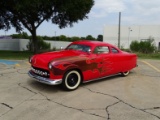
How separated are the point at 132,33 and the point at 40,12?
3603cm

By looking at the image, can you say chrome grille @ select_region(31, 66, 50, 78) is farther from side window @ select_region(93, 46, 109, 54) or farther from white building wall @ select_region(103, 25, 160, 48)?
white building wall @ select_region(103, 25, 160, 48)

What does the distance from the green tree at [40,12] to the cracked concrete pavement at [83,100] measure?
34.0 feet

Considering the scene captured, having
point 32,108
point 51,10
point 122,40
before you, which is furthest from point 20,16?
point 122,40

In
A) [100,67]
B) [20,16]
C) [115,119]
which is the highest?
[20,16]

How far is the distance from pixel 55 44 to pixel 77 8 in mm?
15254

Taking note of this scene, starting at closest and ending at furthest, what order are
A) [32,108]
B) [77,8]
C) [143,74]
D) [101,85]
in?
[32,108] < [101,85] < [143,74] < [77,8]

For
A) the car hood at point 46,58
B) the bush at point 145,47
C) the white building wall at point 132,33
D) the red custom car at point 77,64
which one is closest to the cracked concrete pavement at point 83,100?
the red custom car at point 77,64

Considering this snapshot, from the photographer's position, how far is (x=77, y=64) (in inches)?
283

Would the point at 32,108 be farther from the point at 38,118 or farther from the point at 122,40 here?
the point at 122,40

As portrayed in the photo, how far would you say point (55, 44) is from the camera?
113 feet

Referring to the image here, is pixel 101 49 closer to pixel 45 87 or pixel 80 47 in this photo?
pixel 80 47

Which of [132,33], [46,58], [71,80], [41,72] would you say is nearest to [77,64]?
[71,80]

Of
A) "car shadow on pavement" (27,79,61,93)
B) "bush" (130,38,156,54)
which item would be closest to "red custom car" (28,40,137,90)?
"car shadow on pavement" (27,79,61,93)

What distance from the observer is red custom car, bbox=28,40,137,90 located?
268 inches
